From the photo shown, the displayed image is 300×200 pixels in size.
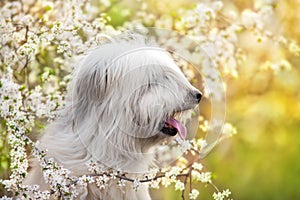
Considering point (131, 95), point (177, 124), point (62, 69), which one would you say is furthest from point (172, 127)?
point (62, 69)

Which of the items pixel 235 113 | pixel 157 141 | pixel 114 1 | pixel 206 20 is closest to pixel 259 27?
pixel 206 20

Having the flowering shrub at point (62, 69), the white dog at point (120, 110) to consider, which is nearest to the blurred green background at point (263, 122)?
the flowering shrub at point (62, 69)

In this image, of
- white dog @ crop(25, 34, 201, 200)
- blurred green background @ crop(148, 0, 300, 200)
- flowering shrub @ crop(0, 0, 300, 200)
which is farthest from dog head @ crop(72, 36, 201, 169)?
blurred green background @ crop(148, 0, 300, 200)

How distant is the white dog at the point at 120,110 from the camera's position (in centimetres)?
182

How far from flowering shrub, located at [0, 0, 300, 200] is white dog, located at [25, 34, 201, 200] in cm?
6

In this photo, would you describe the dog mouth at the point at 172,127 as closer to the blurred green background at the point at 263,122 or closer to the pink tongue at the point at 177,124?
the pink tongue at the point at 177,124

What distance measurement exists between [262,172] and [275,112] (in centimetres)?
46

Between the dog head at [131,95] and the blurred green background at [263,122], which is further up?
the blurred green background at [263,122]

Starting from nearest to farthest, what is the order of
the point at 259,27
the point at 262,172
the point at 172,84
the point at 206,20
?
the point at 172,84, the point at 206,20, the point at 259,27, the point at 262,172

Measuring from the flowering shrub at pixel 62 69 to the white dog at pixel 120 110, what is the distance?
0.19 feet

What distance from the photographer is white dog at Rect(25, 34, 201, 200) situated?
182 cm

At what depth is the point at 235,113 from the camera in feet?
14.1

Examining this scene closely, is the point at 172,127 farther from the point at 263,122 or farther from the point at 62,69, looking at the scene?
the point at 263,122

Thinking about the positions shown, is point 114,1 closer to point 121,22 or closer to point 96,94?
point 121,22
